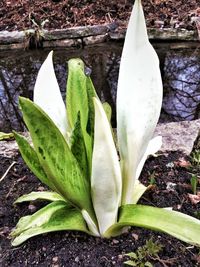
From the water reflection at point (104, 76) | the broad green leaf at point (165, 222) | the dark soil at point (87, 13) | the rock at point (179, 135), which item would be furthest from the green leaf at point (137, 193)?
the dark soil at point (87, 13)

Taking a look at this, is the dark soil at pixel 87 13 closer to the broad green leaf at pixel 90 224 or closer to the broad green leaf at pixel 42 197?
the broad green leaf at pixel 42 197

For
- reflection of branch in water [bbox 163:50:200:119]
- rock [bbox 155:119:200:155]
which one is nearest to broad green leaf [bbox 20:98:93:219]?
rock [bbox 155:119:200:155]

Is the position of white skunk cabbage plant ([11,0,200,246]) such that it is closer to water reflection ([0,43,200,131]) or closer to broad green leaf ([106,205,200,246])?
broad green leaf ([106,205,200,246])

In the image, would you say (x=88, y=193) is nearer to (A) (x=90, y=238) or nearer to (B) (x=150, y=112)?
(A) (x=90, y=238)

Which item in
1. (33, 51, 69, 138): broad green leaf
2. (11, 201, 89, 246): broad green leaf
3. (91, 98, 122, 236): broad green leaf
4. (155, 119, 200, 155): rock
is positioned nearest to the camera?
(91, 98, 122, 236): broad green leaf

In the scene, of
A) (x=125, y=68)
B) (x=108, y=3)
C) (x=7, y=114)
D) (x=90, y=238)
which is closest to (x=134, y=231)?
(x=90, y=238)

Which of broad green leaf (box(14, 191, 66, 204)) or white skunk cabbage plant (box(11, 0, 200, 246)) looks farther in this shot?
broad green leaf (box(14, 191, 66, 204))

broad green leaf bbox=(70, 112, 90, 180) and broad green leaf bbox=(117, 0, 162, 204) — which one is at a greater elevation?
broad green leaf bbox=(117, 0, 162, 204)

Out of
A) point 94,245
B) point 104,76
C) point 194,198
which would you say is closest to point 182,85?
point 104,76
